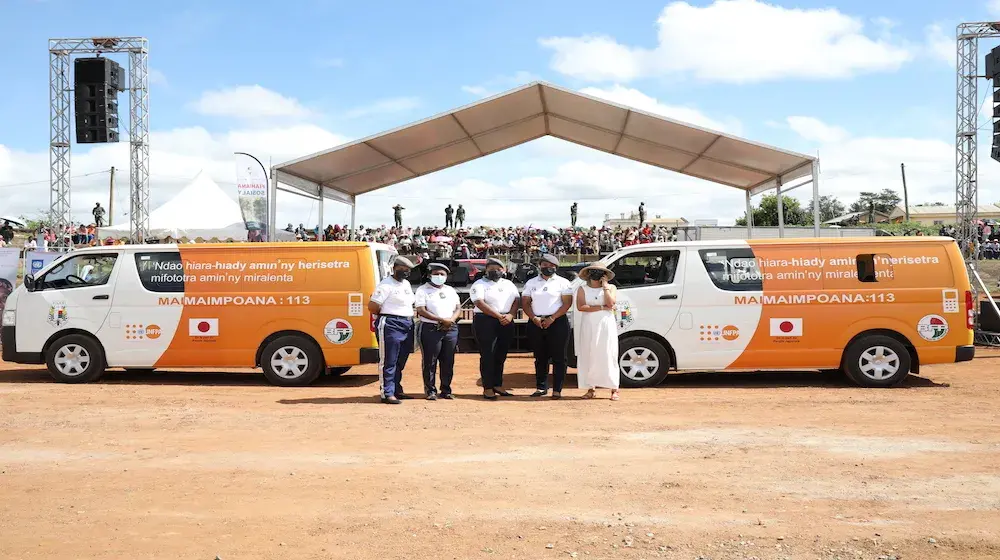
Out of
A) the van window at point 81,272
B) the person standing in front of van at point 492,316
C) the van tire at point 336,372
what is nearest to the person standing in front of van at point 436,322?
the person standing in front of van at point 492,316

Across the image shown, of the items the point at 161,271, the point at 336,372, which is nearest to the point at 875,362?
the point at 336,372

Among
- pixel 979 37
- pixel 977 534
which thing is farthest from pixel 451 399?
pixel 979 37

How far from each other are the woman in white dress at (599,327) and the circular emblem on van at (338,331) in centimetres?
299

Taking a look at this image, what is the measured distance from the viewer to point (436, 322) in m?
Result: 9.77

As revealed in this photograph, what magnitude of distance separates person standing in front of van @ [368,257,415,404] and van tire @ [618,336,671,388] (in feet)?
9.03

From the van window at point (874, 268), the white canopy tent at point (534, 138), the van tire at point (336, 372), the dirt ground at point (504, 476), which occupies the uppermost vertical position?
the white canopy tent at point (534, 138)

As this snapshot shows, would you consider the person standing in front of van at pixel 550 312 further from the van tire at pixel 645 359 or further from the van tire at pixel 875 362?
the van tire at pixel 875 362

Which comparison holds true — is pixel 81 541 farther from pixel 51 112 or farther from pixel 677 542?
pixel 51 112

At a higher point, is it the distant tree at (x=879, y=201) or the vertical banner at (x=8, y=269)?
the distant tree at (x=879, y=201)

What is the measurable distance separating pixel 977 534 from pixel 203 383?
9.63 metres

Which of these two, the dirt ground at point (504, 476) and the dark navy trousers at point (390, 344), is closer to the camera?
the dirt ground at point (504, 476)

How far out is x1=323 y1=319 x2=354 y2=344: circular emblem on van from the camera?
1095 cm

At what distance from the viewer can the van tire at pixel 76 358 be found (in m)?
11.4

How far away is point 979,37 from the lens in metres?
17.9
